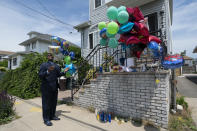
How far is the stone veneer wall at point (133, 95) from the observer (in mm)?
2715

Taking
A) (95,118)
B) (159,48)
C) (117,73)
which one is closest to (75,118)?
A: (95,118)

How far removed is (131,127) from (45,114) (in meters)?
2.32

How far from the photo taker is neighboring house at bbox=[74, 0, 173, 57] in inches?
213

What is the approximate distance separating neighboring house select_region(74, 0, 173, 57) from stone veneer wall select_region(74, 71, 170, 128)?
1.69 metres

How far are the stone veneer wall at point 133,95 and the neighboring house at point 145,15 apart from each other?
1.69 meters

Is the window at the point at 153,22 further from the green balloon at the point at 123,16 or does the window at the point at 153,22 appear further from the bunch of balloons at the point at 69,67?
the bunch of balloons at the point at 69,67

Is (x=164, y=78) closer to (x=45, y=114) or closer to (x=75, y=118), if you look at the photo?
(x=75, y=118)

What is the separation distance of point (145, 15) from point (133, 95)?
15.1 feet

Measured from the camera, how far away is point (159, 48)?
263cm

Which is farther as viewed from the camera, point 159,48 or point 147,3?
point 147,3

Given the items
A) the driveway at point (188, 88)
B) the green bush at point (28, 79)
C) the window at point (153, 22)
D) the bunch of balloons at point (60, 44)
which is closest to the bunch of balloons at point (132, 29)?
the bunch of balloons at point (60, 44)

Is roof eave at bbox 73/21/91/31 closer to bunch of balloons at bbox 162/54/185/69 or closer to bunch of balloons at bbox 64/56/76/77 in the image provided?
→ bunch of balloons at bbox 64/56/76/77

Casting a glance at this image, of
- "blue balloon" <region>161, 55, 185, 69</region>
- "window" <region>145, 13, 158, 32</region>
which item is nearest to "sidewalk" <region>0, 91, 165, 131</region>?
"blue balloon" <region>161, 55, 185, 69</region>

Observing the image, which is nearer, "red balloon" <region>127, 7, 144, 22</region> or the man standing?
"red balloon" <region>127, 7, 144, 22</region>
